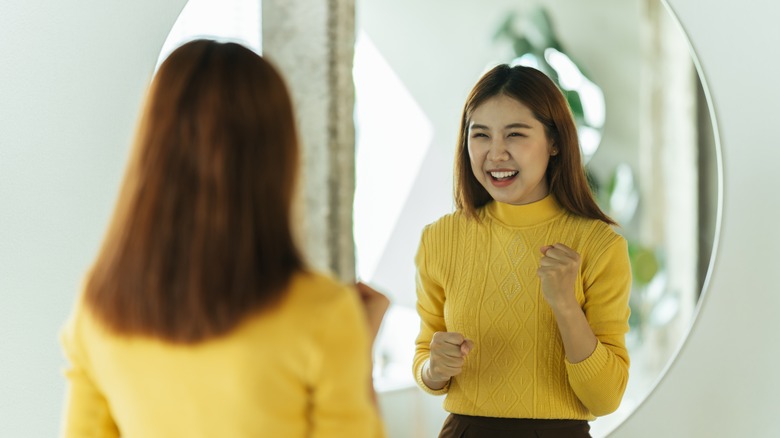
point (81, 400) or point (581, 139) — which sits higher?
point (581, 139)

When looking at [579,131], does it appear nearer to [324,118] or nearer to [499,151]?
[499,151]

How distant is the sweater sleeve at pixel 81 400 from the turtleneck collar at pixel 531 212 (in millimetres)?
454

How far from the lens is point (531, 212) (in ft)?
2.91

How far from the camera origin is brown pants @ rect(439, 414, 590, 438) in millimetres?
835

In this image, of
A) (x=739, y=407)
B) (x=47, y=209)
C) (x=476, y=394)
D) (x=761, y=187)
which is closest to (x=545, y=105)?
(x=476, y=394)

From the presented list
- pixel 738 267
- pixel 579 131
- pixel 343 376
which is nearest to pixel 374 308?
pixel 343 376

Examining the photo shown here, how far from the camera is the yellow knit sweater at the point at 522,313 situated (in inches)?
32.7

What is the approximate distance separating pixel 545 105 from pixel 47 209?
0.66 m

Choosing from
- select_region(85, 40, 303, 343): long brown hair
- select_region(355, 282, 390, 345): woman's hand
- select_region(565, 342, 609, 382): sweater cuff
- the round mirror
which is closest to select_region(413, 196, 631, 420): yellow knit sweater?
select_region(565, 342, 609, 382): sweater cuff

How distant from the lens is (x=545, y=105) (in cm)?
85

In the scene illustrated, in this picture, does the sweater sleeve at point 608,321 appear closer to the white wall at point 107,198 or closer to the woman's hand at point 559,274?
the woman's hand at point 559,274

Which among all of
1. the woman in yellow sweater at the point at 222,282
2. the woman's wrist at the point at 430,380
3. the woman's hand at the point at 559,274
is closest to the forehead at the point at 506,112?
the woman's hand at the point at 559,274

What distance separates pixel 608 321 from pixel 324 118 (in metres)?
0.33

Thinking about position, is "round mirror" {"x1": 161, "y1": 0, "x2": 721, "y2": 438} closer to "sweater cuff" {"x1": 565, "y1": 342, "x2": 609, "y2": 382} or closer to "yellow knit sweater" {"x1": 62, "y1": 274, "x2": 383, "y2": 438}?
"sweater cuff" {"x1": 565, "y1": 342, "x2": 609, "y2": 382}
